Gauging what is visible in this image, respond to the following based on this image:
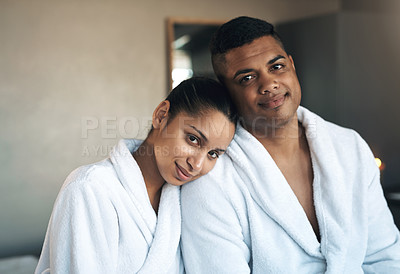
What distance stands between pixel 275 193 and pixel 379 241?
1.26 ft

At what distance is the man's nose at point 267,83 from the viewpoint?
125 centimetres

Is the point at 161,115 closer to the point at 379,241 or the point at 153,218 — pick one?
the point at 153,218

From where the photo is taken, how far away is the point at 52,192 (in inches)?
116

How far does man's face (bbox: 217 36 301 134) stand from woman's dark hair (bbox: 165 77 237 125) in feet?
0.22

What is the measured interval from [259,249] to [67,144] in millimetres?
2086

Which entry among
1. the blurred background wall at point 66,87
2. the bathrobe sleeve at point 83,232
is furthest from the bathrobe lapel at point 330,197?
the blurred background wall at point 66,87

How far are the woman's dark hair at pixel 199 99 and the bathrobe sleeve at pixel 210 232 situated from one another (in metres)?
0.21

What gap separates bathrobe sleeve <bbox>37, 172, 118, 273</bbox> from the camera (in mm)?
1025

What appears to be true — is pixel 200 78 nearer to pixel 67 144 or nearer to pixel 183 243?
pixel 183 243

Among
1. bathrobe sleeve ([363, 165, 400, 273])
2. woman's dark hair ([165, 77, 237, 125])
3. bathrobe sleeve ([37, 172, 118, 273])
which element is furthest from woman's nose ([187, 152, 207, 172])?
bathrobe sleeve ([363, 165, 400, 273])

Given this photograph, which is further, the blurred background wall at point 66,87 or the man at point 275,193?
the blurred background wall at point 66,87

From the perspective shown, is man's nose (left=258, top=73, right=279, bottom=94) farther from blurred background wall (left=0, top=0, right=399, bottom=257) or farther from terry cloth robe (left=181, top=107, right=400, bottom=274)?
blurred background wall (left=0, top=0, right=399, bottom=257)

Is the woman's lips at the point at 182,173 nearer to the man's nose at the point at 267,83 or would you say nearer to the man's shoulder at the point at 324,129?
the man's nose at the point at 267,83

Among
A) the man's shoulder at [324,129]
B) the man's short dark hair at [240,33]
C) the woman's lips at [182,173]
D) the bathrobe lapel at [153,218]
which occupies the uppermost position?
the man's short dark hair at [240,33]
